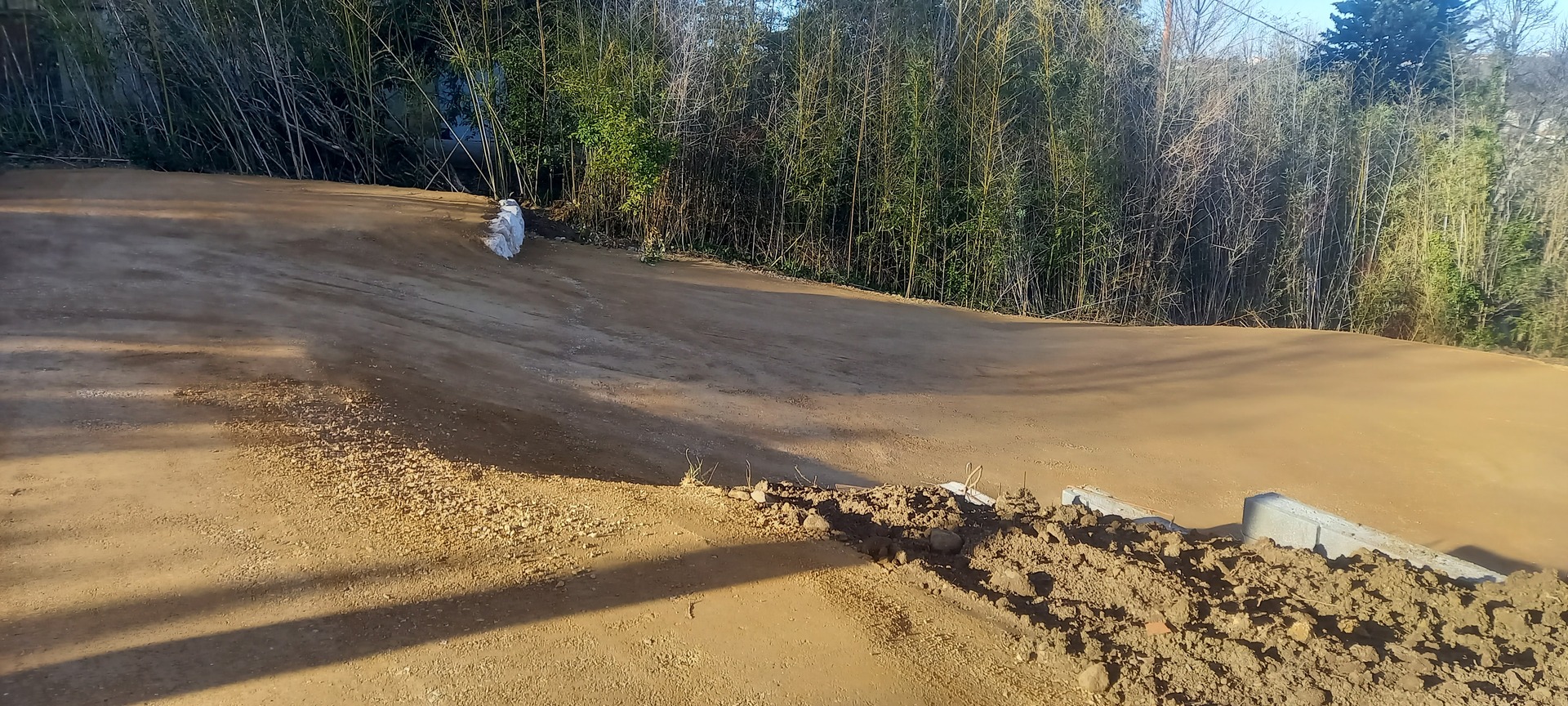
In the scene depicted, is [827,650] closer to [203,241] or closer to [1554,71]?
[203,241]

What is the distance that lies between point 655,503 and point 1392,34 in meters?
17.7

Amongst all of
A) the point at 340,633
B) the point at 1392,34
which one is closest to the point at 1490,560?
the point at 340,633

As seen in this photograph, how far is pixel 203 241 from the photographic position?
6.86 m

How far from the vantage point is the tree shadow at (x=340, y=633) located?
196cm

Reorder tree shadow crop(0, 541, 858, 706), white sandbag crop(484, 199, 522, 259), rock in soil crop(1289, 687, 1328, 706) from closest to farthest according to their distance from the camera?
1. tree shadow crop(0, 541, 858, 706)
2. rock in soil crop(1289, 687, 1328, 706)
3. white sandbag crop(484, 199, 522, 259)

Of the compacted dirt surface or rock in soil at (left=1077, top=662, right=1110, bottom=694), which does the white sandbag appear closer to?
the compacted dirt surface

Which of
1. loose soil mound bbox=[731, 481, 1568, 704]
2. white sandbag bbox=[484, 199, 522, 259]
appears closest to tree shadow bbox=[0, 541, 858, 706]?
loose soil mound bbox=[731, 481, 1568, 704]

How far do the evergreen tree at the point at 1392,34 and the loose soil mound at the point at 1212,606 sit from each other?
11.7m

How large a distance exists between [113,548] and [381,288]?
4270mm

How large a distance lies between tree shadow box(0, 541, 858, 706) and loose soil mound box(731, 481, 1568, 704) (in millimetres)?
444

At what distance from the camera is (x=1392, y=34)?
16.0 m

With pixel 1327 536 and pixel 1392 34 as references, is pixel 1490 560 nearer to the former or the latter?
pixel 1327 536

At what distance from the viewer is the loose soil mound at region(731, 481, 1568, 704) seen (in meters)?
2.19

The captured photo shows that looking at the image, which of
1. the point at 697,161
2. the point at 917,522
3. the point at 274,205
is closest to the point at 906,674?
the point at 917,522
